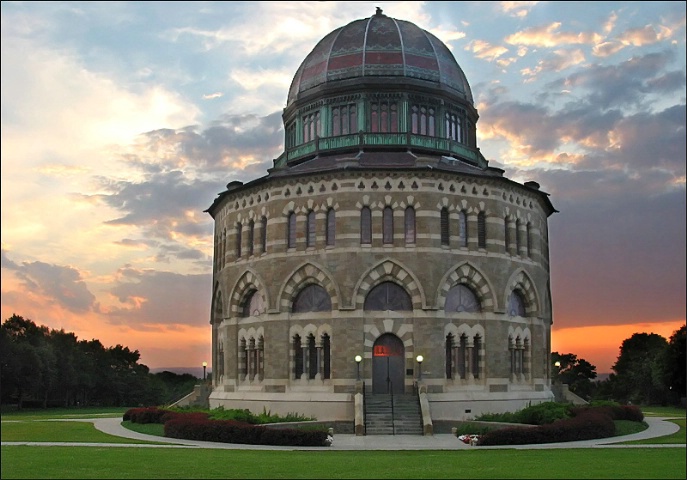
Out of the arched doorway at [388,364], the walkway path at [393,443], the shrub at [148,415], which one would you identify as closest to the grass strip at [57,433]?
the walkway path at [393,443]

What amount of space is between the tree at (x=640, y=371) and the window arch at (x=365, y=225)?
42.3m

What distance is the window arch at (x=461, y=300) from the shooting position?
167 feet

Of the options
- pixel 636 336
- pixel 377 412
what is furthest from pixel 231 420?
pixel 636 336

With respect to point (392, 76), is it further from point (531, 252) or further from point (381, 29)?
point (531, 252)

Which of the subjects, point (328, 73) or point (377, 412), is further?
point (328, 73)

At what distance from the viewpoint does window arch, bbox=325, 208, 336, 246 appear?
51.3 metres

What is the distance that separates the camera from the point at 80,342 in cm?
11056

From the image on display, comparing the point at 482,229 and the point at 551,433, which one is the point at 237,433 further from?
the point at 482,229

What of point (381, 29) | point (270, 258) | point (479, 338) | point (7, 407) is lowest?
point (7, 407)

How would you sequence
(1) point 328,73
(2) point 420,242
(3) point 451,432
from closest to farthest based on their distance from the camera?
(3) point 451,432
(2) point 420,242
(1) point 328,73

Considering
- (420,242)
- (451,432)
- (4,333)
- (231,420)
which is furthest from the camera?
(4,333)

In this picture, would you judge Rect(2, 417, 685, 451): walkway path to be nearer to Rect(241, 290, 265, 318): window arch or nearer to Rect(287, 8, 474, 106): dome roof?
Rect(241, 290, 265, 318): window arch

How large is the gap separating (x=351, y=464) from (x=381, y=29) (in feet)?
138

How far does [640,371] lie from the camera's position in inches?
3723
